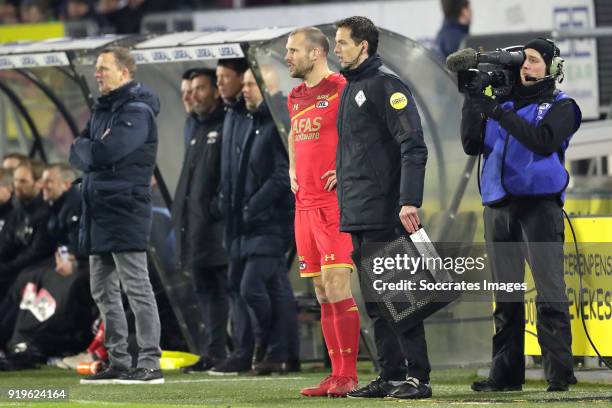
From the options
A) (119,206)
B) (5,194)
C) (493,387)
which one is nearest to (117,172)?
(119,206)

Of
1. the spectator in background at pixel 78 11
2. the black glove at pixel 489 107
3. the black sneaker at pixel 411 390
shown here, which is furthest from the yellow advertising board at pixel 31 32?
the black sneaker at pixel 411 390

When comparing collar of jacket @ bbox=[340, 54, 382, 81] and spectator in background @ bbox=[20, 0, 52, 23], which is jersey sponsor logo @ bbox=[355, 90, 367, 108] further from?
spectator in background @ bbox=[20, 0, 52, 23]

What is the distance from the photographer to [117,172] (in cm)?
1114

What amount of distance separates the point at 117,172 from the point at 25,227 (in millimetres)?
3208

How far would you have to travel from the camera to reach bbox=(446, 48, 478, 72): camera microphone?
362 inches

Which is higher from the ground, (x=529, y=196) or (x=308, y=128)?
(x=308, y=128)

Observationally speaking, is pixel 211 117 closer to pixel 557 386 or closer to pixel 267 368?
pixel 267 368

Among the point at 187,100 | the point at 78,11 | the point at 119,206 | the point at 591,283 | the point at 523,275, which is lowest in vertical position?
the point at 591,283

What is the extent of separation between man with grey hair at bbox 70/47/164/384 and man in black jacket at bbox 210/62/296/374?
1057 millimetres

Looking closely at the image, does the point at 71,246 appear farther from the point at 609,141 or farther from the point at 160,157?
the point at 609,141

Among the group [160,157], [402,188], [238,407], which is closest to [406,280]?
[402,188]

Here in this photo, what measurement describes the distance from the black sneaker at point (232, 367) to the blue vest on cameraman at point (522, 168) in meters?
3.19

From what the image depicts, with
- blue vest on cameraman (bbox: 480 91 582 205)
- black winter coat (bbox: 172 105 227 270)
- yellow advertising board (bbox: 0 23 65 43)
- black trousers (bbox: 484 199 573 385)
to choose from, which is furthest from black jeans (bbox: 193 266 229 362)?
yellow advertising board (bbox: 0 23 65 43)

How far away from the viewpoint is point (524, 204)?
950cm
